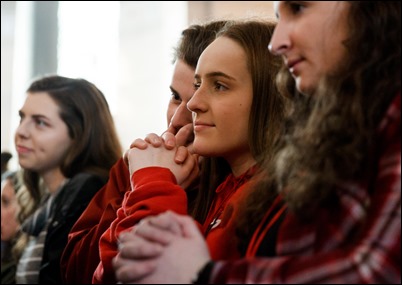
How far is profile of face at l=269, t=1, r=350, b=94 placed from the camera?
1.10 meters

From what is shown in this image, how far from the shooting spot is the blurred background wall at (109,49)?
400 cm

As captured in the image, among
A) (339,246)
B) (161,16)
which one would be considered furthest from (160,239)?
(161,16)

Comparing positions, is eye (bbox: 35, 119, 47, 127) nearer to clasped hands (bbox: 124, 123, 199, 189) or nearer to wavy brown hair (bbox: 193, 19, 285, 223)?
clasped hands (bbox: 124, 123, 199, 189)

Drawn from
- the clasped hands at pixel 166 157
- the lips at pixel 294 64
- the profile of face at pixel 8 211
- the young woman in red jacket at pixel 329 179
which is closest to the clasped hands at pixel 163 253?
the young woman in red jacket at pixel 329 179

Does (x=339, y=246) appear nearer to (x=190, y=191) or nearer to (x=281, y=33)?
(x=281, y=33)

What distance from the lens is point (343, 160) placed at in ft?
3.29

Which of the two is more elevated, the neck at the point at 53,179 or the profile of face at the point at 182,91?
the profile of face at the point at 182,91

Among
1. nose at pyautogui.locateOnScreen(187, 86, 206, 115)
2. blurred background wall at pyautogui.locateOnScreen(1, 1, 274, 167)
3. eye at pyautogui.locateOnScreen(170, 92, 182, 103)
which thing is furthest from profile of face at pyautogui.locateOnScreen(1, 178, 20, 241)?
nose at pyautogui.locateOnScreen(187, 86, 206, 115)

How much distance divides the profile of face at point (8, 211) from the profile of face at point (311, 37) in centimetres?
213

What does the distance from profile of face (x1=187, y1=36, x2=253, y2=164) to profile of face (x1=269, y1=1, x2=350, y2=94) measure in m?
0.44

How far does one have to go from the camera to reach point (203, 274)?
39.6 inches

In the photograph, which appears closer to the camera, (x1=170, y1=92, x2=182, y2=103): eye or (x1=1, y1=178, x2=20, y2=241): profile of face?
(x1=170, y1=92, x2=182, y2=103): eye

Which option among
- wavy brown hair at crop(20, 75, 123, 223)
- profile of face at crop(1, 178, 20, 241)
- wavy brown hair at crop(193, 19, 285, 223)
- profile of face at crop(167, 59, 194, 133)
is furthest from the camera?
profile of face at crop(1, 178, 20, 241)

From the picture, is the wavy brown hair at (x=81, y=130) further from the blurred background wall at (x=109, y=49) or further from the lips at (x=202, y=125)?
the lips at (x=202, y=125)
